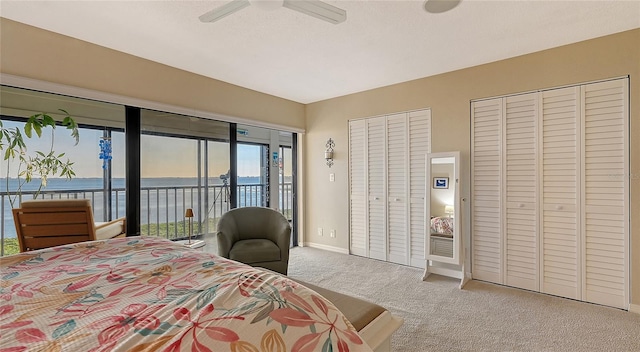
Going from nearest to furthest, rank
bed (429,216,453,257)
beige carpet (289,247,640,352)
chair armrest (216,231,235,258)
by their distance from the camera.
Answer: beige carpet (289,247,640,352) → chair armrest (216,231,235,258) → bed (429,216,453,257)

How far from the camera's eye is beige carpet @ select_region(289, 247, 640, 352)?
6.86 ft

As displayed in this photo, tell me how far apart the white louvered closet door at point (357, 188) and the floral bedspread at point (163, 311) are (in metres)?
3.10

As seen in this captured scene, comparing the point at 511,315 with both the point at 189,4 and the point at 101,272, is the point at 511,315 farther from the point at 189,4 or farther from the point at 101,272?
the point at 189,4

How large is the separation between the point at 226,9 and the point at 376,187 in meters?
2.96

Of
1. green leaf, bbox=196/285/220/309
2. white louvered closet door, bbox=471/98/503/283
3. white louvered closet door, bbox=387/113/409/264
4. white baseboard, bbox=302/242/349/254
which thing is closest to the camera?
green leaf, bbox=196/285/220/309

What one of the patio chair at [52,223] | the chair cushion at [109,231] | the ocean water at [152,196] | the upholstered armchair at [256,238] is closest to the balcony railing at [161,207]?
the ocean water at [152,196]

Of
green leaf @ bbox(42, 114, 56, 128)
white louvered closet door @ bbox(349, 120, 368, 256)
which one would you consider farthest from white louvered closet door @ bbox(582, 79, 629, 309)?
green leaf @ bbox(42, 114, 56, 128)

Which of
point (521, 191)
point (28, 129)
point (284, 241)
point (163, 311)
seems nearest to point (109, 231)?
point (28, 129)

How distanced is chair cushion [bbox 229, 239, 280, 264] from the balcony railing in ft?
3.31

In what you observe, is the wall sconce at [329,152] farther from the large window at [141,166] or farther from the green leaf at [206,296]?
the green leaf at [206,296]

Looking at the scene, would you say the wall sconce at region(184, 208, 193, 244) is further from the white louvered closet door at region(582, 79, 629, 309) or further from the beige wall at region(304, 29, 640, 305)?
the white louvered closet door at region(582, 79, 629, 309)

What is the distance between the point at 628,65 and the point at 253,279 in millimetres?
3525

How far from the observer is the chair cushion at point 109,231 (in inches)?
112

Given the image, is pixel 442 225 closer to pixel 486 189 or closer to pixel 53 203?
pixel 486 189
